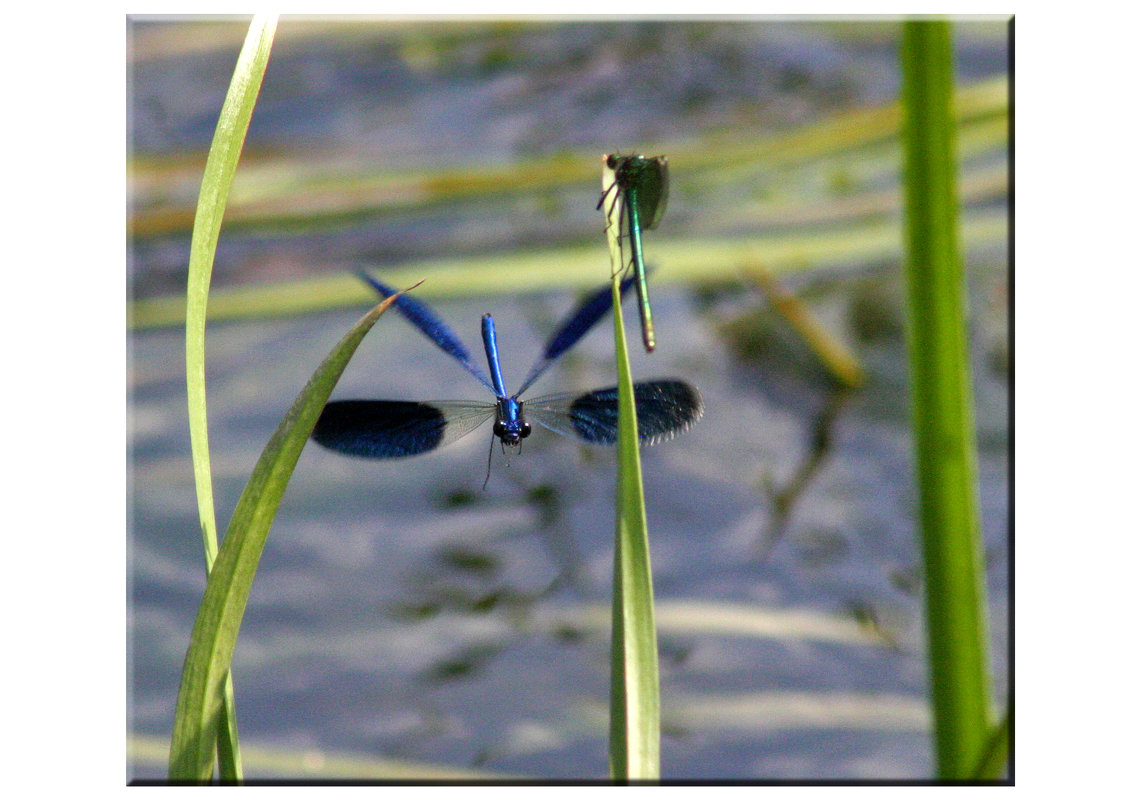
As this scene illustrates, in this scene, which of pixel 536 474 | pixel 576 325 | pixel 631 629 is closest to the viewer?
pixel 631 629

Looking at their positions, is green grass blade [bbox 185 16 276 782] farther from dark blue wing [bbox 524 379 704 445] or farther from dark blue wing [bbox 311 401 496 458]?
dark blue wing [bbox 524 379 704 445]

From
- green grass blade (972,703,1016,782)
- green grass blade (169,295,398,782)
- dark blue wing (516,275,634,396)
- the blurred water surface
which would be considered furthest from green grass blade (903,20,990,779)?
the blurred water surface

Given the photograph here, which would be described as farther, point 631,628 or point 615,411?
point 615,411

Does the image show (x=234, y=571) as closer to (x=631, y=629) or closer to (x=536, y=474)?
(x=631, y=629)

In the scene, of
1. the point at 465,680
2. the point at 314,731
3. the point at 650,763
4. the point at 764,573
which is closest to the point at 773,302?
the point at 764,573

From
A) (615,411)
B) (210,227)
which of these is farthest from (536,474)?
(210,227)

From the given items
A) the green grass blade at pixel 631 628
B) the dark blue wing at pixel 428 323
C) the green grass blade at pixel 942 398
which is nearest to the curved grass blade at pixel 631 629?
the green grass blade at pixel 631 628
